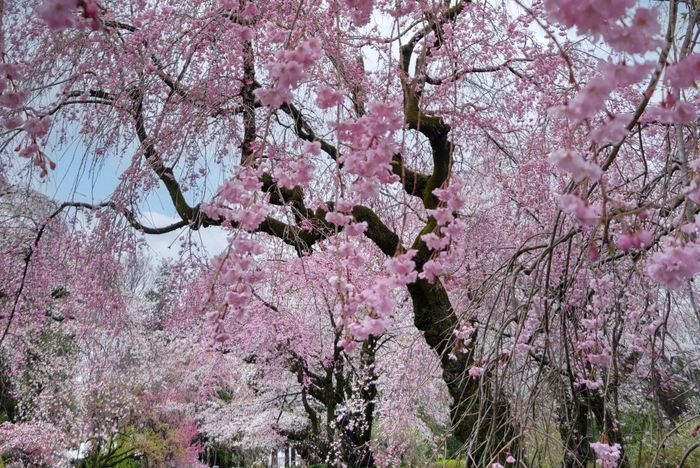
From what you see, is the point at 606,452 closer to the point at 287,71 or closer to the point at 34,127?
the point at 287,71

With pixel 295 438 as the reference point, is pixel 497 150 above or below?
above

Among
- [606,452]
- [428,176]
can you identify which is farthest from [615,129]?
[428,176]

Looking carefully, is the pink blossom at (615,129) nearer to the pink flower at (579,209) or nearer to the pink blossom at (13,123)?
the pink flower at (579,209)

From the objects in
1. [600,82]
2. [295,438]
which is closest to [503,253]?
[600,82]

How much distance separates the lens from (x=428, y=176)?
4.74 metres

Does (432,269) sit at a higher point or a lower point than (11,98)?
lower

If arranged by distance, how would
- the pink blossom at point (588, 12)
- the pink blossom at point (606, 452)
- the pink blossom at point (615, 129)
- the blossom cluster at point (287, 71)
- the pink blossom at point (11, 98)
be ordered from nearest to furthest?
the pink blossom at point (588, 12) < the pink blossom at point (615, 129) < the blossom cluster at point (287, 71) < the pink blossom at point (11, 98) < the pink blossom at point (606, 452)

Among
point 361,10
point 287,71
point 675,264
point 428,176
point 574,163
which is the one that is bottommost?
point 675,264

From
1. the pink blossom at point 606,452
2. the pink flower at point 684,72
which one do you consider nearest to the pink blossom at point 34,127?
the pink flower at point 684,72

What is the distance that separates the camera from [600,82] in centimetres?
84

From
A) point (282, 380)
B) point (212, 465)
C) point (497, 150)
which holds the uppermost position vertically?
point (497, 150)

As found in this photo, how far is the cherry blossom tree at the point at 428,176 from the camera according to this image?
1.12 meters

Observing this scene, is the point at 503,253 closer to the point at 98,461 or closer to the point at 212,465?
the point at 98,461

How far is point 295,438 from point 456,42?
28.6 ft
